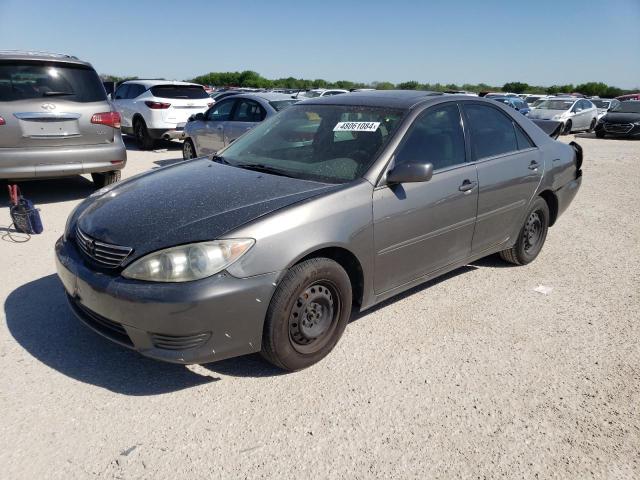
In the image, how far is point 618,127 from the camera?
19391 millimetres

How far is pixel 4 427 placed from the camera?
2.51 m

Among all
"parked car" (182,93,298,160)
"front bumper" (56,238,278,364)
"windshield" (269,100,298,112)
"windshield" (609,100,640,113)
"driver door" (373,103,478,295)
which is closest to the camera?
"front bumper" (56,238,278,364)

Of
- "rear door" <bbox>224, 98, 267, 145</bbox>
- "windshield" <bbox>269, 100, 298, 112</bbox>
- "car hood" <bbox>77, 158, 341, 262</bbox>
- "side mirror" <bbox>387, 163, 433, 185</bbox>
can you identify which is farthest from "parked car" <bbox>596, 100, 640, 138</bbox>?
"car hood" <bbox>77, 158, 341, 262</bbox>

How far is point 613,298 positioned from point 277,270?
3.09 meters

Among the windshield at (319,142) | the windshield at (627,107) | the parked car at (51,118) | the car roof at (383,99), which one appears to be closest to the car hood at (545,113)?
the windshield at (627,107)

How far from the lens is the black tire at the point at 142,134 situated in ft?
39.7

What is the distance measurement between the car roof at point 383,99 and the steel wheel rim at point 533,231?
1.42m

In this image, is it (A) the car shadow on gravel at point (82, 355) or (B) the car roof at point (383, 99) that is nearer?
(A) the car shadow on gravel at point (82, 355)

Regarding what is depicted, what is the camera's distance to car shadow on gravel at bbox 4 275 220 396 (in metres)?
2.90

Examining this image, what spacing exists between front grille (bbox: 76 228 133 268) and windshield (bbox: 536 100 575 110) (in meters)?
21.5

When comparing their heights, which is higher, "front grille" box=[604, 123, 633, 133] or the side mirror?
the side mirror

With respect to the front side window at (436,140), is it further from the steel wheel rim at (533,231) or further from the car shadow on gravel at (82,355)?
the car shadow on gravel at (82,355)

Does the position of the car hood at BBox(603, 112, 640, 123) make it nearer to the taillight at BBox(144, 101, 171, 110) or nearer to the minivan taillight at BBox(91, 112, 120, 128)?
the taillight at BBox(144, 101, 171, 110)

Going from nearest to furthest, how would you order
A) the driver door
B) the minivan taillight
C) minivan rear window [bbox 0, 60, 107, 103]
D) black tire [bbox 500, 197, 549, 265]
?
the driver door → black tire [bbox 500, 197, 549, 265] → minivan rear window [bbox 0, 60, 107, 103] → the minivan taillight
